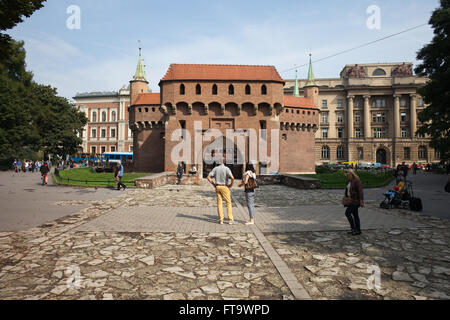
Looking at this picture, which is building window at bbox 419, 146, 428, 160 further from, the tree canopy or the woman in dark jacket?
the tree canopy

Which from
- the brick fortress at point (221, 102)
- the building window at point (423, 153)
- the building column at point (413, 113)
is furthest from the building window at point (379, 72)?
the brick fortress at point (221, 102)

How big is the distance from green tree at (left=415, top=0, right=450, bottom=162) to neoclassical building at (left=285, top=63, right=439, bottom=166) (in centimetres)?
4093

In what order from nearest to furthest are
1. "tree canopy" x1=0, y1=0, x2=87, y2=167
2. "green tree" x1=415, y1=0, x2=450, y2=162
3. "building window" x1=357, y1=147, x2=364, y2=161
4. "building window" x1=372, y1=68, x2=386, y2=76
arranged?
1. "green tree" x1=415, y1=0, x2=450, y2=162
2. "tree canopy" x1=0, y1=0, x2=87, y2=167
3. "building window" x1=357, y1=147, x2=364, y2=161
4. "building window" x1=372, y1=68, x2=386, y2=76

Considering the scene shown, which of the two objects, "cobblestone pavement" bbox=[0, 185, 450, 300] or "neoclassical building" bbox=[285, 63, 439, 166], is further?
"neoclassical building" bbox=[285, 63, 439, 166]

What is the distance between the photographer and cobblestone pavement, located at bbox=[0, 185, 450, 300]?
3.69 meters

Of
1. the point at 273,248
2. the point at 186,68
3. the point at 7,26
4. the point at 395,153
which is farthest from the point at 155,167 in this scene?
the point at 395,153

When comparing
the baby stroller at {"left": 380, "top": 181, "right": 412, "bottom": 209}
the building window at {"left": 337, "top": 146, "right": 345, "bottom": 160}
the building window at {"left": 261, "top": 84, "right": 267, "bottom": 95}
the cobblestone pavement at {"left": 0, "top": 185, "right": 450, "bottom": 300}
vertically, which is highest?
the building window at {"left": 261, "top": 84, "right": 267, "bottom": 95}

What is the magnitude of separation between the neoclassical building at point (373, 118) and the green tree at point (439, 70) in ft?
134

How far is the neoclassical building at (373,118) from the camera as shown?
6000 centimetres

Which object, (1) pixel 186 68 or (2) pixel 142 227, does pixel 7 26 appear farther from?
(1) pixel 186 68

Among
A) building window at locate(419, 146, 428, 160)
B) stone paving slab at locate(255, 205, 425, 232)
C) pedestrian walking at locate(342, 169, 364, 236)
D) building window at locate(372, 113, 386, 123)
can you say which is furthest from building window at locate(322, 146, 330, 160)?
pedestrian walking at locate(342, 169, 364, 236)

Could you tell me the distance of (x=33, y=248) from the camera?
5473 millimetres
